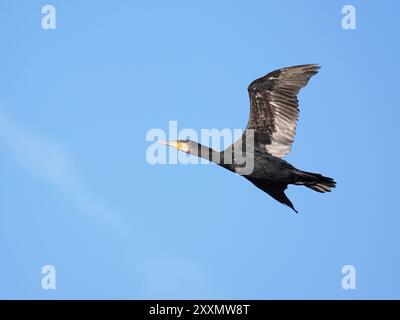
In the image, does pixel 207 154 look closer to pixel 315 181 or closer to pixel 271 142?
pixel 271 142

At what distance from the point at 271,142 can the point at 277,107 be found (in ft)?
2.17

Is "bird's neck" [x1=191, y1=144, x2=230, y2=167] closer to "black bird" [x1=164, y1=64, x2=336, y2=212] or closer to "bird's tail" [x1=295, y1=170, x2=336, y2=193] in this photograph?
"black bird" [x1=164, y1=64, x2=336, y2=212]

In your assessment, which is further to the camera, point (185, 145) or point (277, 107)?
point (277, 107)

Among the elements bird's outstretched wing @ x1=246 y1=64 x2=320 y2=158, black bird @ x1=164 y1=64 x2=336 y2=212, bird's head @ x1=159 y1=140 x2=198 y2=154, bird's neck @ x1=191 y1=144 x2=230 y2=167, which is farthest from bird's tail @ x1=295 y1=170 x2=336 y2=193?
bird's head @ x1=159 y1=140 x2=198 y2=154

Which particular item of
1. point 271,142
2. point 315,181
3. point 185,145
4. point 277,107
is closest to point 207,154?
point 185,145

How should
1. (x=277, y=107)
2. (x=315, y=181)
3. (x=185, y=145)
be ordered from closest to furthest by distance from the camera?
(x=315, y=181)
(x=185, y=145)
(x=277, y=107)

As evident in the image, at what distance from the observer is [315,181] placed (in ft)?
76.0

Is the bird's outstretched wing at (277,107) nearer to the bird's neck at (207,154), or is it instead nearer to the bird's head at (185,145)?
the bird's neck at (207,154)
